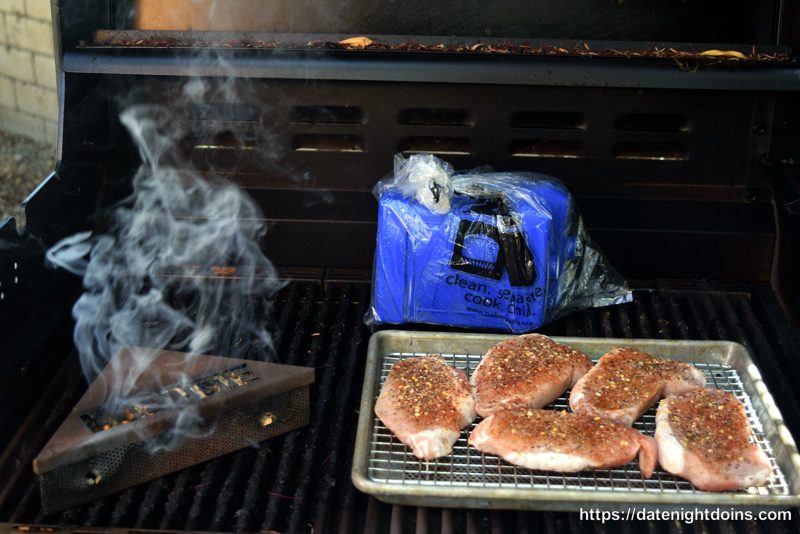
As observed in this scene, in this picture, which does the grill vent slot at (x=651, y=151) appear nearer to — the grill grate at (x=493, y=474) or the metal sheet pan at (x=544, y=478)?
the metal sheet pan at (x=544, y=478)

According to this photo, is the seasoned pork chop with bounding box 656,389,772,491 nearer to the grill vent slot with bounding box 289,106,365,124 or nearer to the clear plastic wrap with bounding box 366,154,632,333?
the clear plastic wrap with bounding box 366,154,632,333

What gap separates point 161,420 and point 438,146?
5.89 ft

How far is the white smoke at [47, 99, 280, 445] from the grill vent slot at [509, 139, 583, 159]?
118cm

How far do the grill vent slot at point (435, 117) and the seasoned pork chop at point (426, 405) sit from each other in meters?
1.20

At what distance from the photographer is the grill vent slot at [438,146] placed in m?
3.80

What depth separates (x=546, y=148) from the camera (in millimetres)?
3812

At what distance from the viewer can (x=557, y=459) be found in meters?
2.49

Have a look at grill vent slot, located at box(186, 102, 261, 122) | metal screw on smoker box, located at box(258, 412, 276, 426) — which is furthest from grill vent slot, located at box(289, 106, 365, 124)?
metal screw on smoker box, located at box(258, 412, 276, 426)

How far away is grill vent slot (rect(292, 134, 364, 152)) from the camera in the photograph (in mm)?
3834

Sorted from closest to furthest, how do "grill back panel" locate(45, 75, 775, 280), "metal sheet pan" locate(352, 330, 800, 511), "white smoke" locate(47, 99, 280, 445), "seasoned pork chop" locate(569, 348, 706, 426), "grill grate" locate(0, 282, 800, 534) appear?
1. "metal sheet pan" locate(352, 330, 800, 511)
2. "grill grate" locate(0, 282, 800, 534)
3. "seasoned pork chop" locate(569, 348, 706, 426)
4. "white smoke" locate(47, 99, 280, 445)
5. "grill back panel" locate(45, 75, 775, 280)

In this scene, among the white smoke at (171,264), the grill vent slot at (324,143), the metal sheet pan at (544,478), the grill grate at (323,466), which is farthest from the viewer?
the grill vent slot at (324,143)

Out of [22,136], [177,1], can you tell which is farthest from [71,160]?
[22,136]

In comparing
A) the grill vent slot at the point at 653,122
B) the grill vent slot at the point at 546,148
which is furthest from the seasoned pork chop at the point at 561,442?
the grill vent slot at the point at 653,122

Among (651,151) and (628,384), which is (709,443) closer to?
(628,384)
